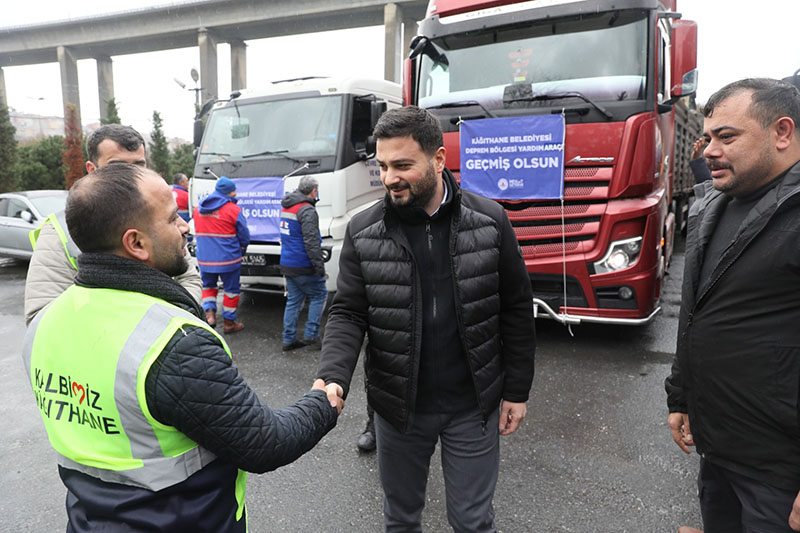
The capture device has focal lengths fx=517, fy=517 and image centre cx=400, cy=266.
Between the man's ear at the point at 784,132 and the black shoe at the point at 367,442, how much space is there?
2628 mm

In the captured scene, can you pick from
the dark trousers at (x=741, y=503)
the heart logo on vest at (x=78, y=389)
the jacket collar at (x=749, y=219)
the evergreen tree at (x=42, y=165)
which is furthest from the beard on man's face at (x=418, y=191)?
the evergreen tree at (x=42, y=165)

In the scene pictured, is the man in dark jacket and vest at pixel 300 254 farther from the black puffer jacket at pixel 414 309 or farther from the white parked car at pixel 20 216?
the white parked car at pixel 20 216

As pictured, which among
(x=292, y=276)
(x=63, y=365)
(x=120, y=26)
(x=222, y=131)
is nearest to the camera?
(x=63, y=365)

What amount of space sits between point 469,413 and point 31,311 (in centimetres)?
171

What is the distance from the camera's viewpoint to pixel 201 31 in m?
34.9

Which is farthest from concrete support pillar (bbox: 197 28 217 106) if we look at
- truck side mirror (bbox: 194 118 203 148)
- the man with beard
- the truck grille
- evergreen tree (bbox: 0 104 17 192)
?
the man with beard


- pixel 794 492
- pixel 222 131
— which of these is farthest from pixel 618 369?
pixel 222 131

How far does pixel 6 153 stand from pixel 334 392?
59.7ft

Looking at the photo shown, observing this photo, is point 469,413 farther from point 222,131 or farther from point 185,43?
point 185,43

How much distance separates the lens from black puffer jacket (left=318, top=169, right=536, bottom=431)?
6.40 feet

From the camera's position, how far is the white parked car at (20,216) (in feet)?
31.9

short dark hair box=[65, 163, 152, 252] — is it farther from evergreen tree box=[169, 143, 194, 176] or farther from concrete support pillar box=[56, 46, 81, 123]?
concrete support pillar box=[56, 46, 81, 123]

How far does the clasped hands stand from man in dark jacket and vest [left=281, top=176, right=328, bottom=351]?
3398 mm

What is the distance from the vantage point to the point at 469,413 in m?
2.01
